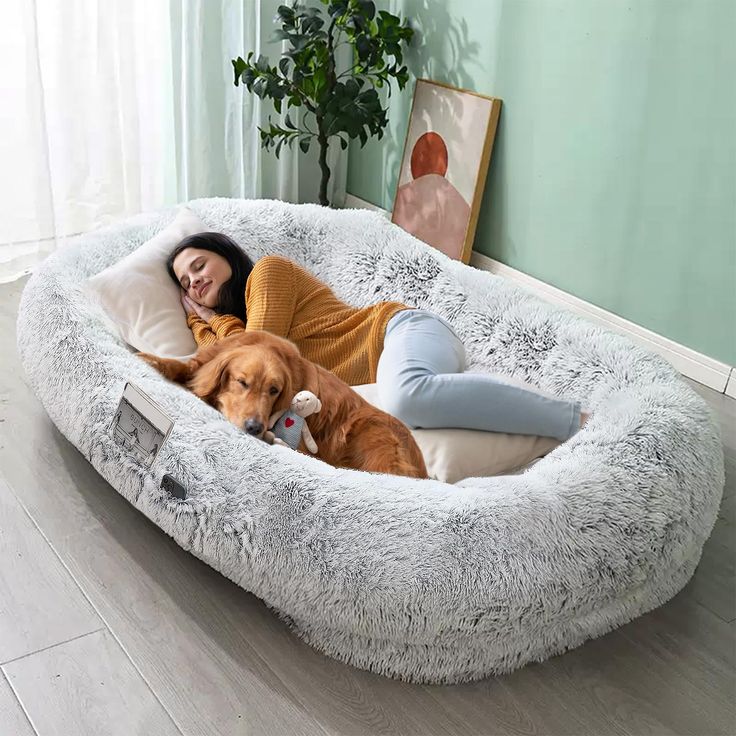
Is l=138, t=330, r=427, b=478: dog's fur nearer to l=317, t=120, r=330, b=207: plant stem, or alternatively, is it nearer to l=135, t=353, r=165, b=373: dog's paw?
l=135, t=353, r=165, b=373: dog's paw

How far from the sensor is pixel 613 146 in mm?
2740

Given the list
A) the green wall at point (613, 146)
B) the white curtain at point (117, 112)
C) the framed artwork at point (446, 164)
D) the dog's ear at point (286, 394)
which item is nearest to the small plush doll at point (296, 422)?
the dog's ear at point (286, 394)

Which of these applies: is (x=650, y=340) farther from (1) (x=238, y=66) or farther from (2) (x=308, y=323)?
(1) (x=238, y=66)

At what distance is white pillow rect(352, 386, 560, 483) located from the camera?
73.3 inches

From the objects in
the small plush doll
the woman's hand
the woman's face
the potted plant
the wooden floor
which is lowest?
the wooden floor

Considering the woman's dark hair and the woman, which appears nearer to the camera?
the woman

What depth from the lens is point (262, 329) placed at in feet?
6.84

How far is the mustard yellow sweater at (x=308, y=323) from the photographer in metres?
2.13

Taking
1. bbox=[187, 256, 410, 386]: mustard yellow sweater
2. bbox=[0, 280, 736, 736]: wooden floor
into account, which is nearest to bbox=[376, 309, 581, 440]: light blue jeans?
bbox=[187, 256, 410, 386]: mustard yellow sweater

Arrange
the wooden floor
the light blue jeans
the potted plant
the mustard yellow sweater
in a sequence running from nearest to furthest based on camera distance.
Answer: the wooden floor, the light blue jeans, the mustard yellow sweater, the potted plant

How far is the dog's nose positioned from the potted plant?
5.81 feet

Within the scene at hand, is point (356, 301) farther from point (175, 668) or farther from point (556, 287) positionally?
point (175, 668)

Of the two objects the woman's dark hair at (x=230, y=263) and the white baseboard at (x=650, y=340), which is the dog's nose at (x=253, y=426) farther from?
the white baseboard at (x=650, y=340)

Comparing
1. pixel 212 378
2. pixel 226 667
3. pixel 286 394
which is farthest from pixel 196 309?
pixel 226 667
